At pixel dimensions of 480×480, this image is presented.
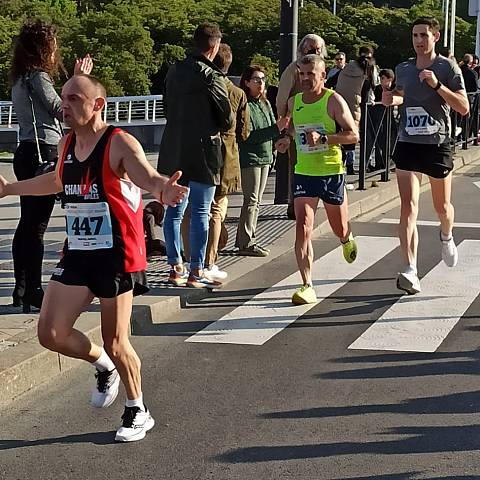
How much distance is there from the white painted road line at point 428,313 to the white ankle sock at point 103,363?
1.86 meters

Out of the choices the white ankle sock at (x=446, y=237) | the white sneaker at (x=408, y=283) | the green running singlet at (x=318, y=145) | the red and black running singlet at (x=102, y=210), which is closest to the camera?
the red and black running singlet at (x=102, y=210)

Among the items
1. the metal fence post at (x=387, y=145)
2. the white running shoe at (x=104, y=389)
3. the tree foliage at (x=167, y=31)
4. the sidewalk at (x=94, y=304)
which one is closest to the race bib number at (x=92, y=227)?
the white running shoe at (x=104, y=389)

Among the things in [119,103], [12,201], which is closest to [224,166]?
[12,201]

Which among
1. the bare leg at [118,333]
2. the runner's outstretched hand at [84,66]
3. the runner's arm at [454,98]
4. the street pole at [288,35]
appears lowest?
the bare leg at [118,333]

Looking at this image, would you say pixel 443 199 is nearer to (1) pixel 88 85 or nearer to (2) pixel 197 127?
(2) pixel 197 127

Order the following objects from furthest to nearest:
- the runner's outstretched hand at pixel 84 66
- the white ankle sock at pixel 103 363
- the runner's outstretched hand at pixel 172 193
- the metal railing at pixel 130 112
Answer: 1. the metal railing at pixel 130 112
2. the runner's outstretched hand at pixel 84 66
3. the white ankle sock at pixel 103 363
4. the runner's outstretched hand at pixel 172 193

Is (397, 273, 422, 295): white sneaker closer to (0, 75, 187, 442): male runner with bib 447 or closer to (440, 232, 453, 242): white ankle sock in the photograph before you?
(440, 232, 453, 242): white ankle sock

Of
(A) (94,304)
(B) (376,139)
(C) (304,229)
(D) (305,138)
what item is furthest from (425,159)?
(B) (376,139)

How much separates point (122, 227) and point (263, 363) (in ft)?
5.59

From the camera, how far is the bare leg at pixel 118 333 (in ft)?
15.6

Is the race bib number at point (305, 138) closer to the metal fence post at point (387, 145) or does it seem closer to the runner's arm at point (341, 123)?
the runner's arm at point (341, 123)

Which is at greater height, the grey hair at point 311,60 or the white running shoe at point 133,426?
the grey hair at point 311,60

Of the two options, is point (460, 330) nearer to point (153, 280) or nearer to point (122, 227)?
point (153, 280)

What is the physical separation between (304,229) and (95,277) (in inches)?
116
